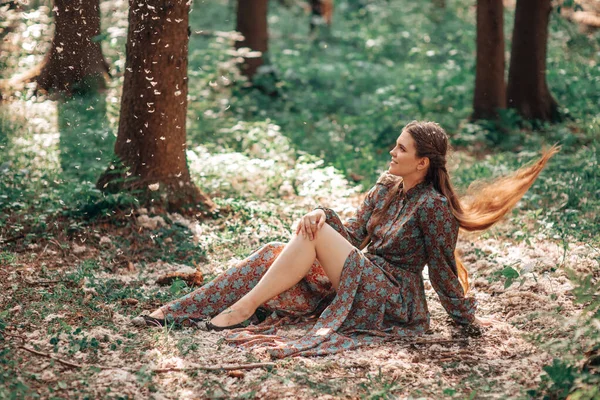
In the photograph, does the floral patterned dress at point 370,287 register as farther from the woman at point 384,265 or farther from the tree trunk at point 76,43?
the tree trunk at point 76,43

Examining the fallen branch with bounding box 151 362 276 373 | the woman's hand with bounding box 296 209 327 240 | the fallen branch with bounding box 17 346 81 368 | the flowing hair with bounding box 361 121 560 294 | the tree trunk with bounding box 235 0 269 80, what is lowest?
the fallen branch with bounding box 151 362 276 373

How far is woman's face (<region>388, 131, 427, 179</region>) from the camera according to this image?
14.2ft

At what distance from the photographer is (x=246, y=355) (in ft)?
13.1

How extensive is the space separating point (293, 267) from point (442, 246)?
0.91 metres

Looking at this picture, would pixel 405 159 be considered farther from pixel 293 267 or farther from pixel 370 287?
pixel 293 267

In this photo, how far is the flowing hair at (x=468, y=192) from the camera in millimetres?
4344

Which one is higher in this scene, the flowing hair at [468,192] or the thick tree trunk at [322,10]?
the thick tree trunk at [322,10]

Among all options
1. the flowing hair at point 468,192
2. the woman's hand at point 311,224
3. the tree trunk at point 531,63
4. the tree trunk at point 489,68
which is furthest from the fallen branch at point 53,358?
the tree trunk at point 531,63

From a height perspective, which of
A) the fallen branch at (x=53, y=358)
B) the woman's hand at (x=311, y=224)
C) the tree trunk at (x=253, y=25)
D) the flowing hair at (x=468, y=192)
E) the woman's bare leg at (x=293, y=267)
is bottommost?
the fallen branch at (x=53, y=358)

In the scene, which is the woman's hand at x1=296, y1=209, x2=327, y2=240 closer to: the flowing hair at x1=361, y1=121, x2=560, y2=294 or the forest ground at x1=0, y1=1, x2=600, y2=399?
the flowing hair at x1=361, y1=121, x2=560, y2=294

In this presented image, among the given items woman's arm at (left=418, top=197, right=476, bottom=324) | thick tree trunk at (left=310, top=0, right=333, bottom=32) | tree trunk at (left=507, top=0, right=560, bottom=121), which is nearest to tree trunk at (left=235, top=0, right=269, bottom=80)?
tree trunk at (left=507, top=0, right=560, bottom=121)

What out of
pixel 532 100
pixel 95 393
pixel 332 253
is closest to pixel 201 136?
pixel 532 100

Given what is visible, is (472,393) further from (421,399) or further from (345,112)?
(345,112)

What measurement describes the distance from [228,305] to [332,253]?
781 mm
